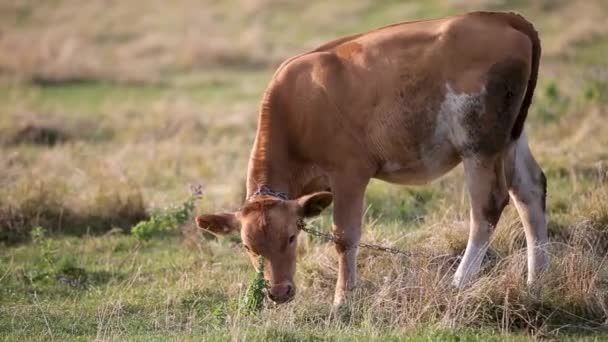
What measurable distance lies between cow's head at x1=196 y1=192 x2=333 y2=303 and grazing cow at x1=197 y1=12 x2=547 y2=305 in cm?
2

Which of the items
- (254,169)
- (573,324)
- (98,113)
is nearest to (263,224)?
(254,169)

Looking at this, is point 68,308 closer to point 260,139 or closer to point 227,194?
point 260,139

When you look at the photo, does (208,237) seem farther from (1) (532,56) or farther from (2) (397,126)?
(1) (532,56)

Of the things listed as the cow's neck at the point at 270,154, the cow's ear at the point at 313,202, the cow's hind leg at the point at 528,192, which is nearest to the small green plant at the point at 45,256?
the cow's neck at the point at 270,154

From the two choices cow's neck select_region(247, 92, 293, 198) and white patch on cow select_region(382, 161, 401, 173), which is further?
white patch on cow select_region(382, 161, 401, 173)

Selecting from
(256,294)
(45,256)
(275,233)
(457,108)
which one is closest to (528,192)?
(457,108)

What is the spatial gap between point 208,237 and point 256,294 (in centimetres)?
325

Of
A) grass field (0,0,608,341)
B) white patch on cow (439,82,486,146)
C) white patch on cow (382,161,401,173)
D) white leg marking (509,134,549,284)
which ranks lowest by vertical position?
grass field (0,0,608,341)

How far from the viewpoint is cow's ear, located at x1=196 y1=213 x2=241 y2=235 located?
26.0 feet

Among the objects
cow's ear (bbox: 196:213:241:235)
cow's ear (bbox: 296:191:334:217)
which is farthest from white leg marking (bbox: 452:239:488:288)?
cow's ear (bbox: 196:213:241:235)

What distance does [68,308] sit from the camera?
8.47m

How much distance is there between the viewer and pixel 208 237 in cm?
1063

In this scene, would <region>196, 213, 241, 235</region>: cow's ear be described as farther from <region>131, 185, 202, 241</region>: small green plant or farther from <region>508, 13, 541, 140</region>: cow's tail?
<region>508, 13, 541, 140</region>: cow's tail

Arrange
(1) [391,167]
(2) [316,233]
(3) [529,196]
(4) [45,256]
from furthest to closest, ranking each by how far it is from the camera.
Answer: (4) [45,256] < (3) [529,196] < (1) [391,167] < (2) [316,233]
